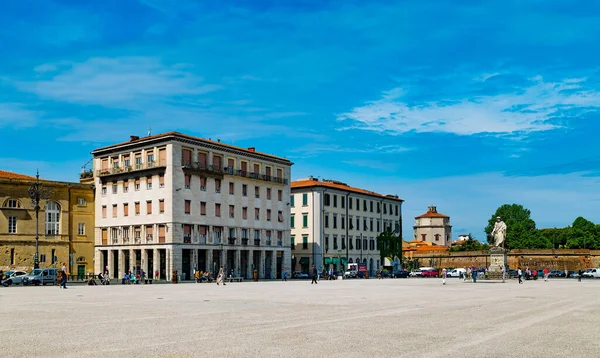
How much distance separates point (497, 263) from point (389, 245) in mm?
42410

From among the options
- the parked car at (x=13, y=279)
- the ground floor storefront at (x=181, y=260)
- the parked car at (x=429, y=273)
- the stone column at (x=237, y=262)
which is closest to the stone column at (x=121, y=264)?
the ground floor storefront at (x=181, y=260)

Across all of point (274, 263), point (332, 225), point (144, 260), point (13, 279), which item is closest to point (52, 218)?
point (144, 260)

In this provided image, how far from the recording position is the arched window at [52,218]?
76.8 meters

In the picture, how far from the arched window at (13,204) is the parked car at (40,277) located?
49.5 feet

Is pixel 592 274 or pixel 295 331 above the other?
pixel 295 331

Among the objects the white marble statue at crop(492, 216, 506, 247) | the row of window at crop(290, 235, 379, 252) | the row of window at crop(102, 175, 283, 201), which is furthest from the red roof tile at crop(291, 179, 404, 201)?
the white marble statue at crop(492, 216, 506, 247)

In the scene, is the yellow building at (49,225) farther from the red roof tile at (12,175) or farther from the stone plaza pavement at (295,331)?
the stone plaza pavement at (295,331)

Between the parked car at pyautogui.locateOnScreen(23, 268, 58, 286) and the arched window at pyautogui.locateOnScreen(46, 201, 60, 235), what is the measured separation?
1594 centimetres

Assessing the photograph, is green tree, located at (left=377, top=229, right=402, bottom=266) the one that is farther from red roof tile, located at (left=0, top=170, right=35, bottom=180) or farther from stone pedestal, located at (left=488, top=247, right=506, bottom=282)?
red roof tile, located at (left=0, top=170, right=35, bottom=180)

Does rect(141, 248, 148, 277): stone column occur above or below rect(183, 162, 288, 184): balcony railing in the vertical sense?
below

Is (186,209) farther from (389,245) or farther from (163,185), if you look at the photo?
(389,245)

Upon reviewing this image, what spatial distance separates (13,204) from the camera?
242ft

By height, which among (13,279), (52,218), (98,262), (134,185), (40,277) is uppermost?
(134,185)

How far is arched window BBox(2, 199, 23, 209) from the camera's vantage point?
7319 centimetres
